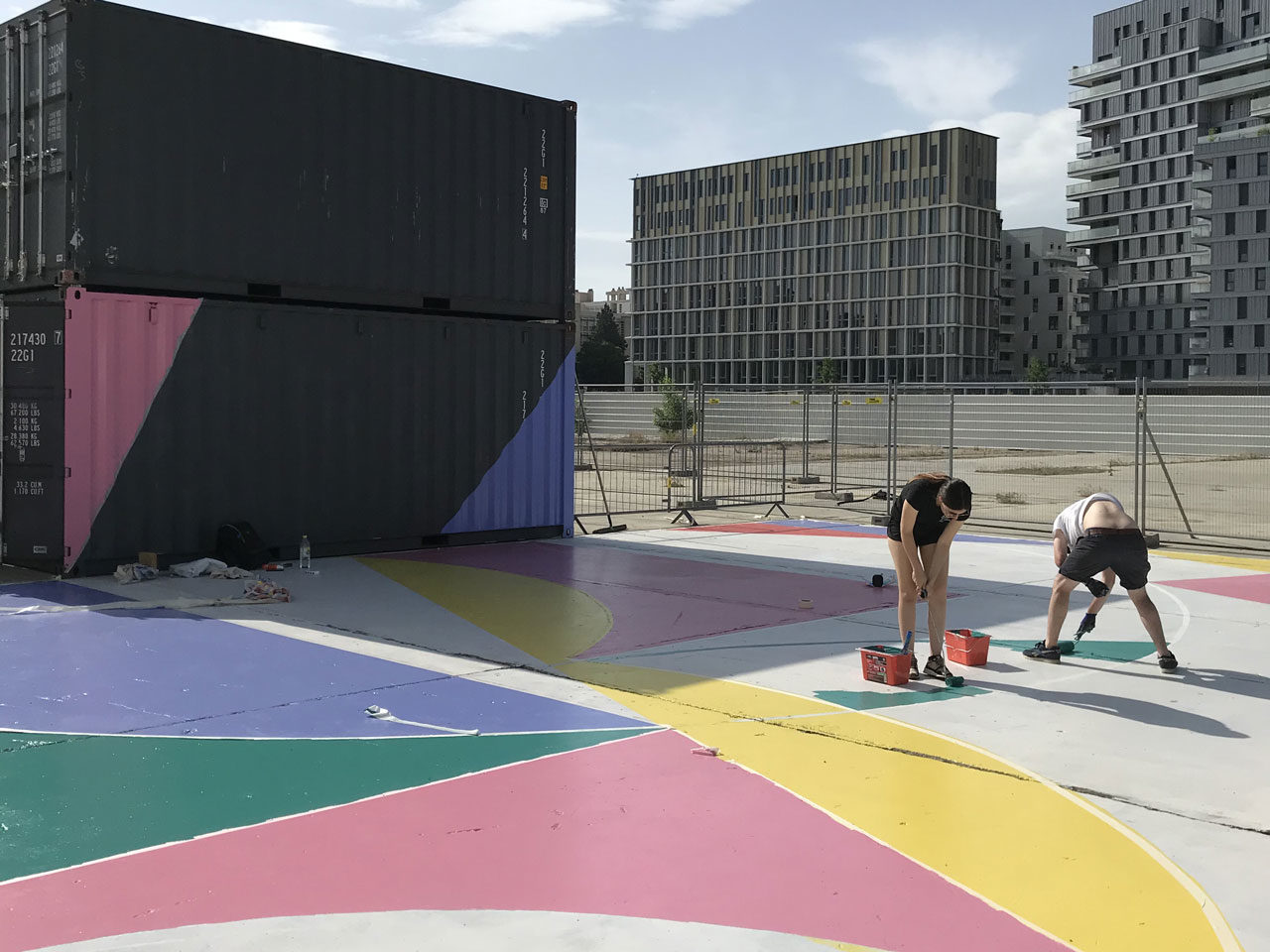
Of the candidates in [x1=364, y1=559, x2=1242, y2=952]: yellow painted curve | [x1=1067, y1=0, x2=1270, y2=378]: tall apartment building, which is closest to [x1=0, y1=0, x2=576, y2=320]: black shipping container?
[x1=364, y1=559, x2=1242, y2=952]: yellow painted curve

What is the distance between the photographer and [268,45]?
1441 cm

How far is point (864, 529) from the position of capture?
1967cm

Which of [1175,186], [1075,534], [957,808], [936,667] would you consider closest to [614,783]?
[957,808]

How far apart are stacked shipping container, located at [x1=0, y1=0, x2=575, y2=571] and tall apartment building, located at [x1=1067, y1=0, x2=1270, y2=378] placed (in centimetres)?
7789

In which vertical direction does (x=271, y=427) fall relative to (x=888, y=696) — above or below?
above

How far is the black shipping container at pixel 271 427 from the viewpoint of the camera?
43.6 ft

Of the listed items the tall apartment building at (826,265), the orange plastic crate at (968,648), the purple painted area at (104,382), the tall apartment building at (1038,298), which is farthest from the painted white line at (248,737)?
the tall apartment building at (1038,298)

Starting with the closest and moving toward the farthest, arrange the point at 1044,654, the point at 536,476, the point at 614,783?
1. the point at 614,783
2. the point at 1044,654
3. the point at 536,476

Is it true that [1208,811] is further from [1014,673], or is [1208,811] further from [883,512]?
[883,512]

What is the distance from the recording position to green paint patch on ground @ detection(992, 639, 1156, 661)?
9.59 meters

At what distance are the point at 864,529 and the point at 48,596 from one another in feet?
39.6

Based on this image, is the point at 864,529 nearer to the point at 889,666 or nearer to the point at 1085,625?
the point at 1085,625

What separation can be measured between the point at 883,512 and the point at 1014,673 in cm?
1304

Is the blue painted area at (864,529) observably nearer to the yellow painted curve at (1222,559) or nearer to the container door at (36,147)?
the yellow painted curve at (1222,559)
